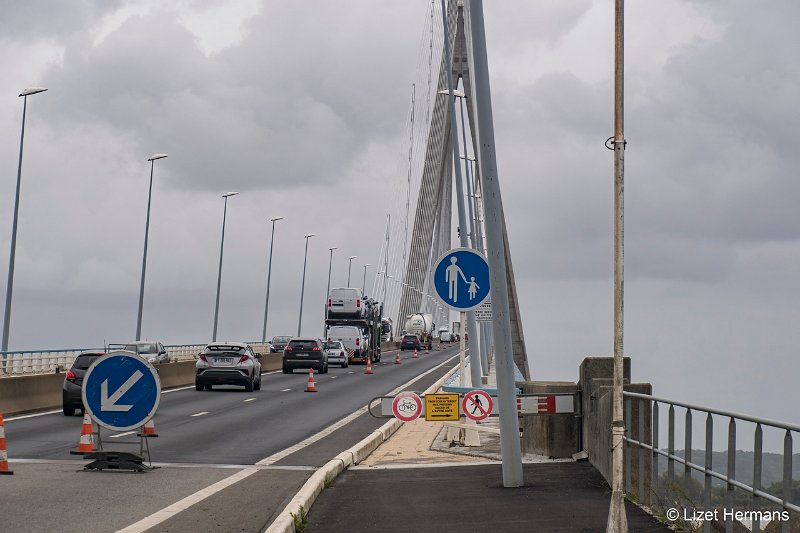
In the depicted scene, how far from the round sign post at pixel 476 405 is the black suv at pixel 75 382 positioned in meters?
13.7

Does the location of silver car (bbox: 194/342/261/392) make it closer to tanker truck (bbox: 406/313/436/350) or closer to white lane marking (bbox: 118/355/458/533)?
white lane marking (bbox: 118/355/458/533)

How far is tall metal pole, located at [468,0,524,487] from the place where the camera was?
46.0 ft

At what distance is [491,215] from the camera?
1409cm

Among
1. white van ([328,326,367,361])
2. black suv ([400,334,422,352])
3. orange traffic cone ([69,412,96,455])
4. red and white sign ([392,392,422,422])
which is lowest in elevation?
orange traffic cone ([69,412,96,455])

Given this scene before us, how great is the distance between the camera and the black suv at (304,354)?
5972cm

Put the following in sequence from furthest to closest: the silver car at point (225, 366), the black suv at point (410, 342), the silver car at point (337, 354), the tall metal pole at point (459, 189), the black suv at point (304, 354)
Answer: the black suv at point (410, 342)
the silver car at point (337, 354)
the black suv at point (304, 354)
the silver car at point (225, 366)
the tall metal pole at point (459, 189)

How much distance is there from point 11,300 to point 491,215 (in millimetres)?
33037

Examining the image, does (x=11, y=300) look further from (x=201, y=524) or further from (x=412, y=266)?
(x=412, y=266)

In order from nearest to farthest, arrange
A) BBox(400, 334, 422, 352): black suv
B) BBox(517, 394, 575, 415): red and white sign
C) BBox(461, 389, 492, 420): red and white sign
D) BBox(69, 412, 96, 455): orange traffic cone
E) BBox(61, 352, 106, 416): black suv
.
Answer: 1. BBox(461, 389, 492, 420): red and white sign
2. BBox(517, 394, 575, 415): red and white sign
3. BBox(69, 412, 96, 455): orange traffic cone
4. BBox(61, 352, 106, 416): black suv
5. BBox(400, 334, 422, 352): black suv

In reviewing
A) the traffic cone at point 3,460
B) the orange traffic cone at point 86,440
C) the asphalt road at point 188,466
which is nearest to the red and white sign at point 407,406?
the asphalt road at point 188,466

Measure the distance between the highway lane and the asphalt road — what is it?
0.02 m

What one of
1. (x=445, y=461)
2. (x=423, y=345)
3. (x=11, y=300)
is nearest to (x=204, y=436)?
(x=445, y=461)

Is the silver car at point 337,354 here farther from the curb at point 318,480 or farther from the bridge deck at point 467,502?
the bridge deck at point 467,502

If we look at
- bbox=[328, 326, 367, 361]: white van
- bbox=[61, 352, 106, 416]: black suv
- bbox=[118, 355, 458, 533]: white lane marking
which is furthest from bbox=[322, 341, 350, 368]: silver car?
bbox=[118, 355, 458, 533]: white lane marking
